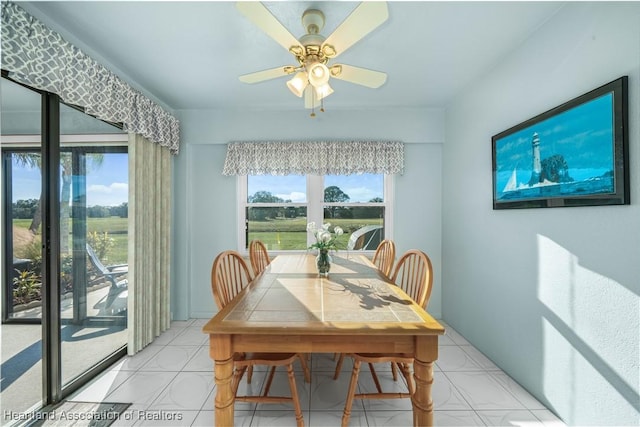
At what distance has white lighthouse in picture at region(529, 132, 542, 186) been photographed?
1.91 metres

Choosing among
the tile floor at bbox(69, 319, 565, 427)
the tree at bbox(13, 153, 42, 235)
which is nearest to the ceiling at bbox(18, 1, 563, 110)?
the tree at bbox(13, 153, 42, 235)

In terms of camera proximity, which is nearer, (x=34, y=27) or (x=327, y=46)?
(x=327, y=46)

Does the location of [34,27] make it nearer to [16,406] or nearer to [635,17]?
[16,406]

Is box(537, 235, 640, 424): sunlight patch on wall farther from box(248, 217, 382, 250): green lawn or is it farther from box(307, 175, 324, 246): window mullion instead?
box(307, 175, 324, 246): window mullion

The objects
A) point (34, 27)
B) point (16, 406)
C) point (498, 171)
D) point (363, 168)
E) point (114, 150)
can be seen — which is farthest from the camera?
point (363, 168)

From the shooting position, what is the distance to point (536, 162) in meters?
1.93

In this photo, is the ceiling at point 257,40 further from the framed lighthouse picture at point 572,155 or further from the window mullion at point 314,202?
the window mullion at point 314,202

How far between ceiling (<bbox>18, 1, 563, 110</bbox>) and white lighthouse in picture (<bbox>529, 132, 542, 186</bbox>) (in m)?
0.75

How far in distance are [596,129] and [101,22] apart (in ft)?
9.91

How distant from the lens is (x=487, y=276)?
8.25 ft

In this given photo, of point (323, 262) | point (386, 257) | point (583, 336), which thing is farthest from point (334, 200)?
point (583, 336)

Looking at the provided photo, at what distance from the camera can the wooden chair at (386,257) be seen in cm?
263

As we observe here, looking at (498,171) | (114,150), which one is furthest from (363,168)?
(114,150)

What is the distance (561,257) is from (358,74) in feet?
5.54
